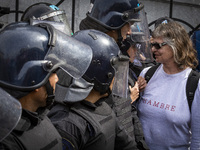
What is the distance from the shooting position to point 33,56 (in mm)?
1624

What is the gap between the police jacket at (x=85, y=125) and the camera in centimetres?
182

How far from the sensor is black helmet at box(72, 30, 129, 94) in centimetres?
217

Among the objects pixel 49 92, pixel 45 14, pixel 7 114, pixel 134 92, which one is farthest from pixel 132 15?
pixel 7 114

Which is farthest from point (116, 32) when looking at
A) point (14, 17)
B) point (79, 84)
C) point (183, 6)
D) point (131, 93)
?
point (183, 6)

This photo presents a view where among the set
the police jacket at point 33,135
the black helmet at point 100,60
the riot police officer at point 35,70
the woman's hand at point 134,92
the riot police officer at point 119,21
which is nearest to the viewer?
the police jacket at point 33,135

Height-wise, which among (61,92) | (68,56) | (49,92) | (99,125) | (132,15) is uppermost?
(132,15)

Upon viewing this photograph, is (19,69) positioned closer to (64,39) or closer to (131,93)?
(64,39)

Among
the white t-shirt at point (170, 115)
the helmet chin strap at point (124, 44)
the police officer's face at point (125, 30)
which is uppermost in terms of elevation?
the police officer's face at point (125, 30)

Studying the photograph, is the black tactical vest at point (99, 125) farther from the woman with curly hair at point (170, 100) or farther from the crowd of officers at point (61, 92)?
the woman with curly hair at point (170, 100)

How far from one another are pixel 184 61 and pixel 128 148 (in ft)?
3.24

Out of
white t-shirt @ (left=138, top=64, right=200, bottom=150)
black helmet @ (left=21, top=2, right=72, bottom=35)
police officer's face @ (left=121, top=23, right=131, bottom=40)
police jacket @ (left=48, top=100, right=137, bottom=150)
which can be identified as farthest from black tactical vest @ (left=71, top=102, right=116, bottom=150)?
black helmet @ (left=21, top=2, right=72, bottom=35)

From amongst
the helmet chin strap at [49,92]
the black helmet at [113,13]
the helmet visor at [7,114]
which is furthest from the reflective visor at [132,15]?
the helmet visor at [7,114]

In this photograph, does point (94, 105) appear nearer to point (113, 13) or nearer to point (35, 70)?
point (35, 70)

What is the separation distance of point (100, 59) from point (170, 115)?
84 centimetres
